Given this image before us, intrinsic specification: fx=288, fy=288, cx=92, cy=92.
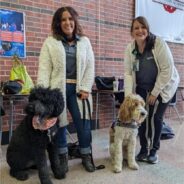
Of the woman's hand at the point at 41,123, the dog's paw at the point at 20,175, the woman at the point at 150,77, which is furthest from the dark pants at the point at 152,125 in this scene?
the dog's paw at the point at 20,175

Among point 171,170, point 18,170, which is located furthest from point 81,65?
point 171,170

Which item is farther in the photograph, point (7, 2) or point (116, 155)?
point (7, 2)

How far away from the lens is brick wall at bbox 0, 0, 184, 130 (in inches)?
150

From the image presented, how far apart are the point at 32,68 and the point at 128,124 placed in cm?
181

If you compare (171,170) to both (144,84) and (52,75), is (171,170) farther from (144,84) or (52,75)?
(52,75)

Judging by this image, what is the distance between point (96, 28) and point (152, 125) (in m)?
2.23

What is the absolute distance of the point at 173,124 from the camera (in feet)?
16.9

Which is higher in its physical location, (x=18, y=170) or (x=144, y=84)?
(x=144, y=84)

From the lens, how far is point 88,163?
8.92 ft

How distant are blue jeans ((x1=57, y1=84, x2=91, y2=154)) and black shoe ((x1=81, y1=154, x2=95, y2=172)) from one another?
0.14 ft

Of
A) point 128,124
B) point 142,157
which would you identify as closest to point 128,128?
point 128,124

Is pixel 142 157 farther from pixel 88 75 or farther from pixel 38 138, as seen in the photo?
pixel 38 138

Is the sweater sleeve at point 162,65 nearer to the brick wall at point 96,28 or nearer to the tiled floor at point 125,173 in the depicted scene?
the tiled floor at point 125,173

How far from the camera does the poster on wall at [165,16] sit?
5.10m
